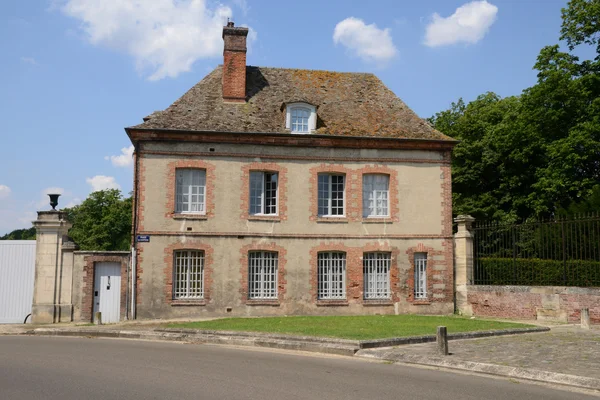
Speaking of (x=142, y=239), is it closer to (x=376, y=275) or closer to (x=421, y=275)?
(x=376, y=275)

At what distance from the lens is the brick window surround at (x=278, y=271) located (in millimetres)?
20469

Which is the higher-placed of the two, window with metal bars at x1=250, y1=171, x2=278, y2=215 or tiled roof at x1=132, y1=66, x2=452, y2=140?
tiled roof at x1=132, y1=66, x2=452, y2=140

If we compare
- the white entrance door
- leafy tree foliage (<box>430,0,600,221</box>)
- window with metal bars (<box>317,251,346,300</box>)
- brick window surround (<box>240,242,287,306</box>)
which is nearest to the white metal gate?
the white entrance door

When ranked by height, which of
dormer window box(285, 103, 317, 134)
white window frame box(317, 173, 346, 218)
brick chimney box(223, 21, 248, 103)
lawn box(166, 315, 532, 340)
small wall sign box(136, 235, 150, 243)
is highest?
brick chimney box(223, 21, 248, 103)

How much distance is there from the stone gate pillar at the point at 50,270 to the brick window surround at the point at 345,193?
28.1 ft

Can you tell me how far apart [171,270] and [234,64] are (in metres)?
8.22

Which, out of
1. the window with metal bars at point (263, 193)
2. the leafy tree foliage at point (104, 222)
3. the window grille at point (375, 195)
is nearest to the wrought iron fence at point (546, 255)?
the window grille at point (375, 195)

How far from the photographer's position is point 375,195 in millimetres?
21781

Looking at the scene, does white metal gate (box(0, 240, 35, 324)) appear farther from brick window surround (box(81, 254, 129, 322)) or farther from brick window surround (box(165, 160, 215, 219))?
brick window surround (box(165, 160, 215, 219))

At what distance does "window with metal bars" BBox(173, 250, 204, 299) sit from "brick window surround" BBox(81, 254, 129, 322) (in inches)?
66.1

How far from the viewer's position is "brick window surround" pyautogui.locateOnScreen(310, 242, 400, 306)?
2094 centimetres

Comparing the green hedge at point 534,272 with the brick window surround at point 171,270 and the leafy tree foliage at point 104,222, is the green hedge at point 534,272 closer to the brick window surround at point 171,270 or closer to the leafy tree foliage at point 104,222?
the brick window surround at point 171,270

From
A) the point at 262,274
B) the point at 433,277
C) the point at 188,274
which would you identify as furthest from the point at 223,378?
the point at 433,277

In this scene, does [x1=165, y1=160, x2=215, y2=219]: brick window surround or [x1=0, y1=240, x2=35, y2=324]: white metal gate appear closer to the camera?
[x1=0, y1=240, x2=35, y2=324]: white metal gate
